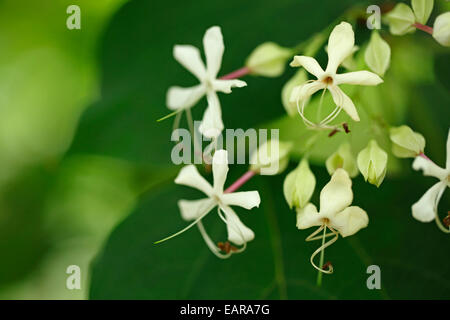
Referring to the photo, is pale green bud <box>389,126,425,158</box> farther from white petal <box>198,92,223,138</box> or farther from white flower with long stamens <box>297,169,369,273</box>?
white petal <box>198,92,223,138</box>

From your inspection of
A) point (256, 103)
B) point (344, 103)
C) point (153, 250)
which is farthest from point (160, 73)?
point (344, 103)

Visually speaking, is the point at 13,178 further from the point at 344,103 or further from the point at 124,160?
the point at 344,103

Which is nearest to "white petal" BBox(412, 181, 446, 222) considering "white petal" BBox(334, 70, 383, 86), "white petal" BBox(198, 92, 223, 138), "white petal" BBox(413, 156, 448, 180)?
"white petal" BBox(413, 156, 448, 180)

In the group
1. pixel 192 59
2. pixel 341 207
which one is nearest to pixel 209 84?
pixel 192 59

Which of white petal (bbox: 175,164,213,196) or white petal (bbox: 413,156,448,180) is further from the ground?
white petal (bbox: 175,164,213,196)

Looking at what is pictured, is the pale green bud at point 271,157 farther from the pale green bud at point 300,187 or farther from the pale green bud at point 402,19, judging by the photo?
the pale green bud at point 402,19

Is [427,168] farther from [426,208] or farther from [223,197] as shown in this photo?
[223,197]

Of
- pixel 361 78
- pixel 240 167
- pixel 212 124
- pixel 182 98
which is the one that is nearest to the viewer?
pixel 361 78
